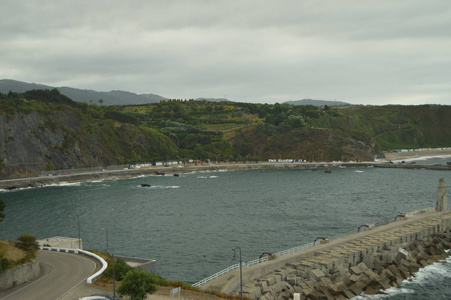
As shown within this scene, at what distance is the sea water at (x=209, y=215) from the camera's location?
56353 millimetres

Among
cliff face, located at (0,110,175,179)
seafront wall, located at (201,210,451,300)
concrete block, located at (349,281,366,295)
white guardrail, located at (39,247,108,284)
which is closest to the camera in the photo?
white guardrail, located at (39,247,108,284)

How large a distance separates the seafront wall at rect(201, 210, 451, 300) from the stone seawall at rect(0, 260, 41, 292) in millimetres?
14890

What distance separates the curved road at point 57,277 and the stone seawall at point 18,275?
2.23 ft

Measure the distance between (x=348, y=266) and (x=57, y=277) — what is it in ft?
98.8

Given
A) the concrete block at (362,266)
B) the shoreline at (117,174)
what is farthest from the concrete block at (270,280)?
the shoreline at (117,174)

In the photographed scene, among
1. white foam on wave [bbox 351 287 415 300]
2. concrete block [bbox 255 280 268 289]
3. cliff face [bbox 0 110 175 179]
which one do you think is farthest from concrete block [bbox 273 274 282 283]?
cliff face [bbox 0 110 175 179]

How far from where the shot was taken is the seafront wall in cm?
3962

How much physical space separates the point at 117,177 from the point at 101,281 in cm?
12900

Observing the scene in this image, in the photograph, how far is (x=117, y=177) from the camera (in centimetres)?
16050

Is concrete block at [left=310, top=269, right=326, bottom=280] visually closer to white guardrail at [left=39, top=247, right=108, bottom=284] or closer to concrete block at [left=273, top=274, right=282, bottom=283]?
concrete block at [left=273, top=274, right=282, bottom=283]

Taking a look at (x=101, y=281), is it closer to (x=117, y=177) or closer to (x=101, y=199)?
(x=101, y=199)

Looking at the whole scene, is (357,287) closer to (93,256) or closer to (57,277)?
(93,256)

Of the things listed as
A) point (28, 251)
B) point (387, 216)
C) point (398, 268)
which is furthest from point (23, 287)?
point (387, 216)

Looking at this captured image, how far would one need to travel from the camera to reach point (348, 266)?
47062mm
